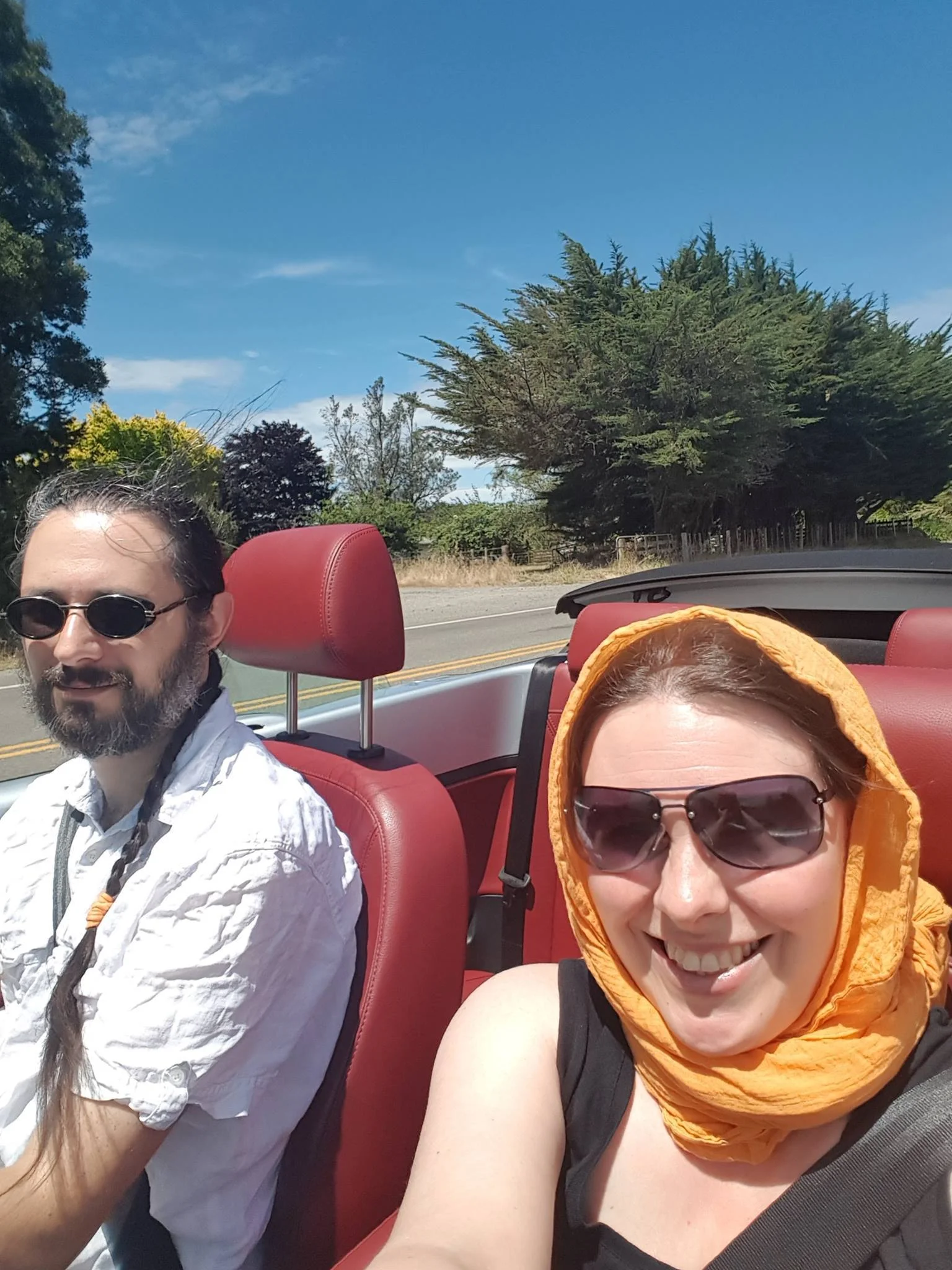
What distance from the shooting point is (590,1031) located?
3.72 ft

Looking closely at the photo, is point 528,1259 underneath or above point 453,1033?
underneath

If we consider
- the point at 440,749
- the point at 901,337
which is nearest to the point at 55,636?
the point at 440,749

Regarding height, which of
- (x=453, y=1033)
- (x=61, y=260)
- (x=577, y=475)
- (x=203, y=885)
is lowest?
(x=453, y=1033)

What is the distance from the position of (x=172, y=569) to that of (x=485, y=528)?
23445 mm

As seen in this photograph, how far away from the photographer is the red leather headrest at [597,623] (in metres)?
2.03

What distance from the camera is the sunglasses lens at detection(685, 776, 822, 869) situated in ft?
3.10

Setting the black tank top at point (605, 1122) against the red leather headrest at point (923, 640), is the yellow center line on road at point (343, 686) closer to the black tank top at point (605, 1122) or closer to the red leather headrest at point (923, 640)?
the black tank top at point (605, 1122)

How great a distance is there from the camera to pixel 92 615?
138cm

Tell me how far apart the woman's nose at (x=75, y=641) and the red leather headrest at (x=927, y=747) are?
1245 mm

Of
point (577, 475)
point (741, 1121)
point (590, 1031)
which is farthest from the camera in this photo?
point (577, 475)

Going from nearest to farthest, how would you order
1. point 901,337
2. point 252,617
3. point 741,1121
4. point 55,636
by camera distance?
point 741,1121, point 55,636, point 252,617, point 901,337

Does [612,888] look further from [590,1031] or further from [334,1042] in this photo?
[334,1042]

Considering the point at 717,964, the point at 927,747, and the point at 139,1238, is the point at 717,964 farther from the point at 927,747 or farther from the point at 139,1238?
the point at 139,1238

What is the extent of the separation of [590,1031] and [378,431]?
37099 millimetres
